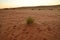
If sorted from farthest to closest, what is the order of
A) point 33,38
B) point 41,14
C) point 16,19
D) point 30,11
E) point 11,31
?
point 30,11 → point 41,14 → point 16,19 → point 11,31 → point 33,38

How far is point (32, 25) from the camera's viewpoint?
2.48m

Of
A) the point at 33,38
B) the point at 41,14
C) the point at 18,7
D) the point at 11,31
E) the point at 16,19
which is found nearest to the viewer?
the point at 33,38

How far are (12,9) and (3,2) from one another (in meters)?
0.29

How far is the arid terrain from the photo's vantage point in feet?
7.02

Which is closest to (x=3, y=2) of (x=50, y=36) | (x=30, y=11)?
(x=30, y=11)

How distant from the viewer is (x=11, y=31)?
2289 mm

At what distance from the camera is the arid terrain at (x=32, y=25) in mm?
2139

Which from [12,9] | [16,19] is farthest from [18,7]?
[16,19]

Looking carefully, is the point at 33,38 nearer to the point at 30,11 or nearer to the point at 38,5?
the point at 30,11

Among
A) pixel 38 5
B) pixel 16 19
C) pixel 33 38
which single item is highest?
pixel 38 5

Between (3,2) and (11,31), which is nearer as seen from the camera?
(11,31)

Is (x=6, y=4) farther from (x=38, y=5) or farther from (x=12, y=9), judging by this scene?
(x=38, y=5)

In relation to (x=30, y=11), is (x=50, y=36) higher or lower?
lower

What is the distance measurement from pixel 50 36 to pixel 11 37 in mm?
650
